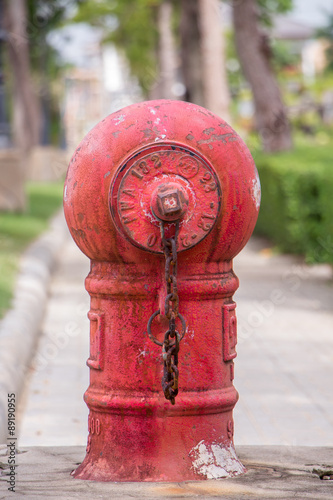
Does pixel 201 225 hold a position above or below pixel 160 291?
above

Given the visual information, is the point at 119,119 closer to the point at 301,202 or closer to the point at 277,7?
the point at 301,202

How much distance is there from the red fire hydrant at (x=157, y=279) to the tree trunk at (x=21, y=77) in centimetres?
2636

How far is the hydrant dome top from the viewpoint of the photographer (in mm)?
3229

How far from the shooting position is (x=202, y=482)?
3172 mm

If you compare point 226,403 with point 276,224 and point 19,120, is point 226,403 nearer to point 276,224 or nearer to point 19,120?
point 276,224

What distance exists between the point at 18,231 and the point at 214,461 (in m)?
12.4

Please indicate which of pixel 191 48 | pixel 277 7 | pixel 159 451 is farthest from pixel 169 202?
pixel 277 7

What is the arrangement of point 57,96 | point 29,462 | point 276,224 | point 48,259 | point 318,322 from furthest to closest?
point 57,96 → point 276,224 → point 48,259 → point 318,322 → point 29,462

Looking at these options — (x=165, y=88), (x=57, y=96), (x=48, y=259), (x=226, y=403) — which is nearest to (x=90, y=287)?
(x=226, y=403)

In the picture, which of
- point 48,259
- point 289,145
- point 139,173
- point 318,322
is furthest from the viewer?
point 289,145

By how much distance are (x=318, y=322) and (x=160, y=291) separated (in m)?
5.65

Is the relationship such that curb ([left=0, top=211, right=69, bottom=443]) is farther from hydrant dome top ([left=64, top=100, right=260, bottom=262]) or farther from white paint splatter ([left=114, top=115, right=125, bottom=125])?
white paint splatter ([left=114, top=115, right=125, bottom=125])

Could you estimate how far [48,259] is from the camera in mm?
12367

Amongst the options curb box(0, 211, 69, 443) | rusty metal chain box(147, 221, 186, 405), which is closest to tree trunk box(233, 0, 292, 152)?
curb box(0, 211, 69, 443)
